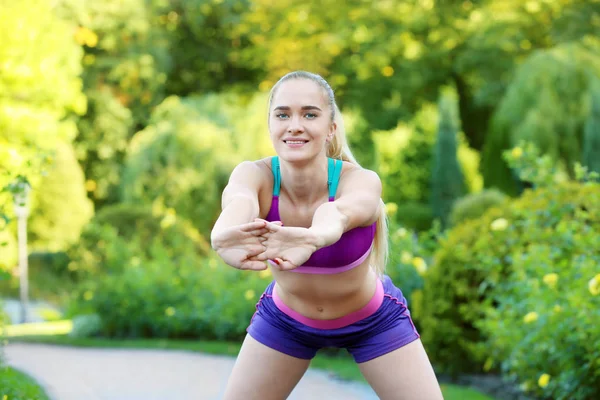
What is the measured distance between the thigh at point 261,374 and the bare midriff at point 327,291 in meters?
0.18

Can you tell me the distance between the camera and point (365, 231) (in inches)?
121

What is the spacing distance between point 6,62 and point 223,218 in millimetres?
11466

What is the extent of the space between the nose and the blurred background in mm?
2059

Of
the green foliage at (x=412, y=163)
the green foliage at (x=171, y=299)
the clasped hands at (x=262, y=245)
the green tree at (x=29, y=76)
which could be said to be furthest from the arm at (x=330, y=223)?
the green foliage at (x=412, y=163)

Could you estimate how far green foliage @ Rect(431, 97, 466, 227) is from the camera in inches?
768

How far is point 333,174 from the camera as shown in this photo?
306 centimetres

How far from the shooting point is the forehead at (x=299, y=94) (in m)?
2.84

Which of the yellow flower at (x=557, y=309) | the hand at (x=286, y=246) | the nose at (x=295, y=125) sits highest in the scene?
the nose at (x=295, y=125)

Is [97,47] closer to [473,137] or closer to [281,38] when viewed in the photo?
[281,38]

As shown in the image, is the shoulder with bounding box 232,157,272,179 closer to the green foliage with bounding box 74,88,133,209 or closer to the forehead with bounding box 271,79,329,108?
the forehead with bounding box 271,79,329,108

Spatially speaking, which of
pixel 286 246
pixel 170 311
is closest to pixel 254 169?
pixel 286 246

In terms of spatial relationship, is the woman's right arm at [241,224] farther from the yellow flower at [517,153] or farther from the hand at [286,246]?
the yellow flower at [517,153]

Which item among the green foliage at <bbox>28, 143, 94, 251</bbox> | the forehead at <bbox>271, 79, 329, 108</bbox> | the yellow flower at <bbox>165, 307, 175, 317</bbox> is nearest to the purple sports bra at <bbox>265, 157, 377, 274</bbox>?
the forehead at <bbox>271, 79, 329, 108</bbox>

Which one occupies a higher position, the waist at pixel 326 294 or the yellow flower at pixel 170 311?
the yellow flower at pixel 170 311
